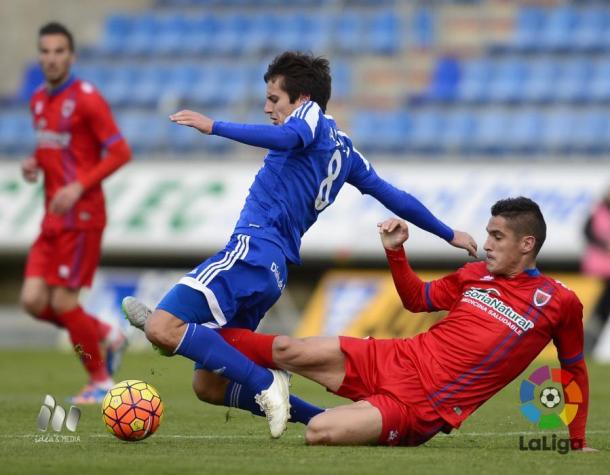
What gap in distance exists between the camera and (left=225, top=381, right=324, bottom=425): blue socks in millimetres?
6863

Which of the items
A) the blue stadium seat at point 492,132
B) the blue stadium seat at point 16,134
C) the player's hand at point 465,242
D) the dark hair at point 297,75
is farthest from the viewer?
the blue stadium seat at point 16,134

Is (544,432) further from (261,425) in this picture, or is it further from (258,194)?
(258,194)

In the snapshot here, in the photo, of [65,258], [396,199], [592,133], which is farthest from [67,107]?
[592,133]

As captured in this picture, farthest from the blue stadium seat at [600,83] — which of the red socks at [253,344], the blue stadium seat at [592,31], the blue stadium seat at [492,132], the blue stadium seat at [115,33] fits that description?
the red socks at [253,344]

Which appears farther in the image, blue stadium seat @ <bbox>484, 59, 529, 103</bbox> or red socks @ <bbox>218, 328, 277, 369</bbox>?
blue stadium seat @ <bbox>484, 59, 529, 103</bbox>

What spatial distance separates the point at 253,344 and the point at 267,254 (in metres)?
0.47

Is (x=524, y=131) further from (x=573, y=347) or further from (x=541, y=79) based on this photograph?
(x=573, y=347)

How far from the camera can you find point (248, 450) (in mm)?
6359

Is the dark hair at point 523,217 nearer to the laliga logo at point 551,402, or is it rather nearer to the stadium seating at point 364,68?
the laliga logo at point 551,402

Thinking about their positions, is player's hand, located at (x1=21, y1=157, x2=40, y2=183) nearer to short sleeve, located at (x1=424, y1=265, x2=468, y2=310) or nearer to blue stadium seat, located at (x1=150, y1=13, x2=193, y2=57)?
short sleeve, located at (x1=424, y1=265, x2=468, y2=310)

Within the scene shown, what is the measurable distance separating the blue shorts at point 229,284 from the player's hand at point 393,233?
56 cm

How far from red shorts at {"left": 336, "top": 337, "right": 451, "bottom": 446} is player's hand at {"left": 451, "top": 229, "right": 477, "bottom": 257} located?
2.21 ft

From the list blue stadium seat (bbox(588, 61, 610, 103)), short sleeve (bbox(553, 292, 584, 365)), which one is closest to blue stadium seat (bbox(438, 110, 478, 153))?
blue stadium seat (bbox(588, 61, 610, 103))

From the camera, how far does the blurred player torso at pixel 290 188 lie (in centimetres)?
688
